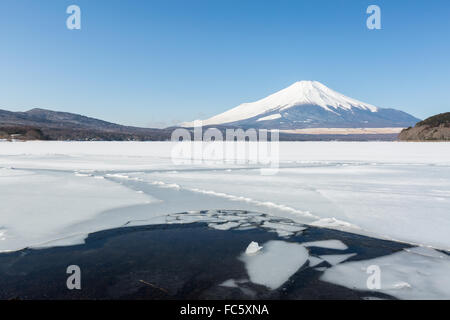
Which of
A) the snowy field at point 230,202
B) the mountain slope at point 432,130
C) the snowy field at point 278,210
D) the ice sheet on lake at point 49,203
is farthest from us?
the mountain slope at point 432,130

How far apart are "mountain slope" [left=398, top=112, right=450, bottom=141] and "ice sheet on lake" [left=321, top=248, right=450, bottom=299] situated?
73.6 metres

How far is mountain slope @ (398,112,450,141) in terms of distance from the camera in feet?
231

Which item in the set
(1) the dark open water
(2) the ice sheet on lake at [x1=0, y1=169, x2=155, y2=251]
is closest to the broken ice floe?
(1) the dark open water

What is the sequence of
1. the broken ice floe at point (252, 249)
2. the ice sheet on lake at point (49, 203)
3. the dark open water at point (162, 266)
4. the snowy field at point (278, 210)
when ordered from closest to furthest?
the dark open water at point (162, 266)
the snowy field at point (278, 210)
the broken ice floe at point (252, 249)
the ice sheet on lake at point (49, 203)

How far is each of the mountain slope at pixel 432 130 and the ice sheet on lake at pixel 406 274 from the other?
73.6 meters

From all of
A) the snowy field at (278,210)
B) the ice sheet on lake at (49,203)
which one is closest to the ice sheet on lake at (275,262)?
the snowy field at (278,210)

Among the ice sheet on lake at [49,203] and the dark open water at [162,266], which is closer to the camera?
the dark open water at [162,266]

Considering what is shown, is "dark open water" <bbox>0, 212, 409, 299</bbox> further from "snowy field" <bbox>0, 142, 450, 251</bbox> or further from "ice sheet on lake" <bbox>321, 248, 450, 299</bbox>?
"snowy field" <bbox>0, 142, 450, 251</bbox>

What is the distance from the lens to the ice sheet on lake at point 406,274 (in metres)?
3.73

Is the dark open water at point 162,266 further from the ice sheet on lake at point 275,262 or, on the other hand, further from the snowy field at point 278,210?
the snowy field at point 278,210

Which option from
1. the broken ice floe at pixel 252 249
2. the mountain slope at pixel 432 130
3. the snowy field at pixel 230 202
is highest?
the mountain slope at pixel 432 130
